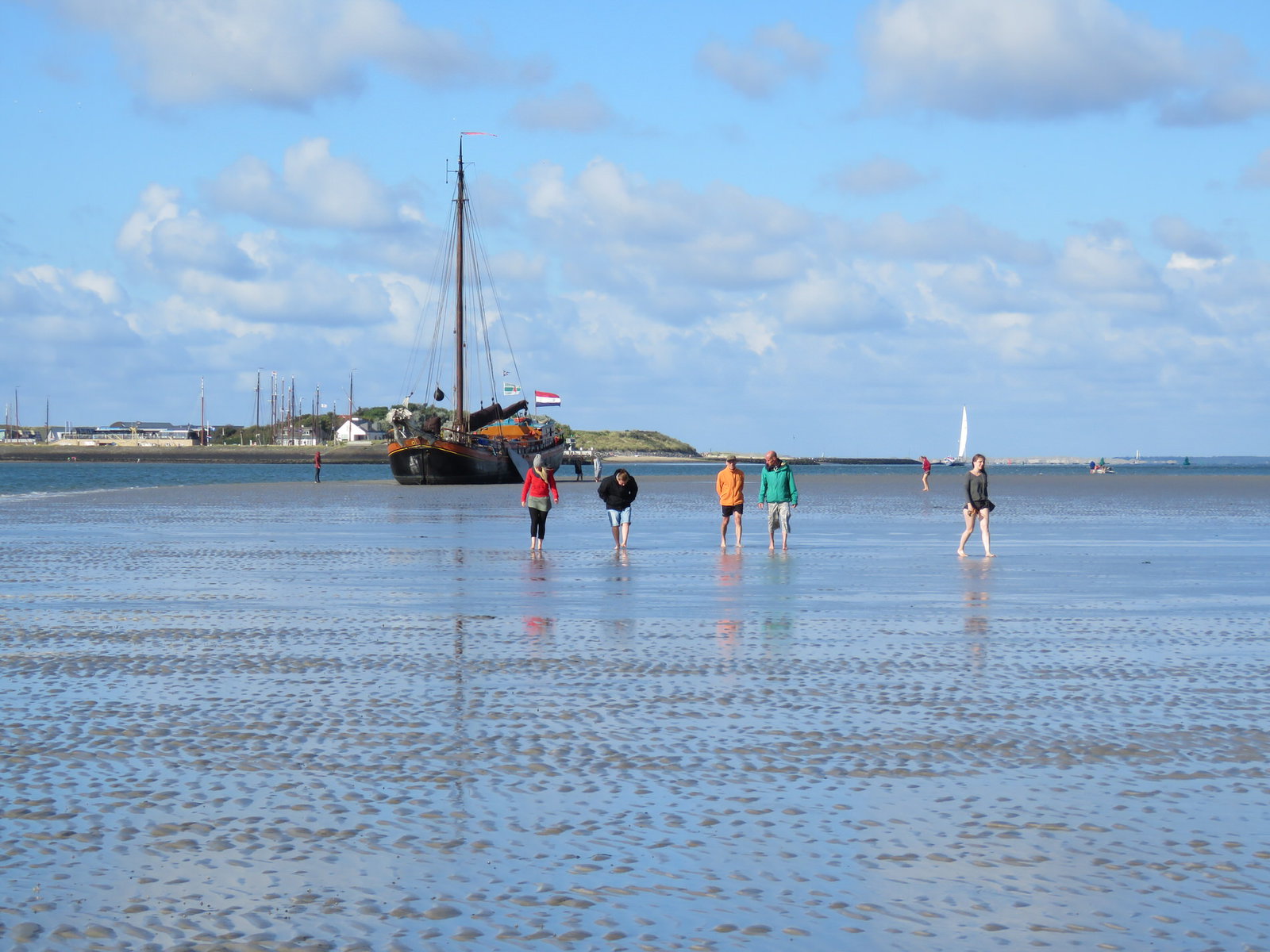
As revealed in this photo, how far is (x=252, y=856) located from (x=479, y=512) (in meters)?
34.6

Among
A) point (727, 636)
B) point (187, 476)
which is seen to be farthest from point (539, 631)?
point (187, 476)

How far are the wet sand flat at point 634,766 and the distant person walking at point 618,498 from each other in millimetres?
6250

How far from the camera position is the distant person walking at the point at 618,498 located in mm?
24312

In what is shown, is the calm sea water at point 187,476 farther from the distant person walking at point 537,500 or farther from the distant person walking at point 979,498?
the distant person walking at point 979,498

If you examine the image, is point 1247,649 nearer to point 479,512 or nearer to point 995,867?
point 995,867

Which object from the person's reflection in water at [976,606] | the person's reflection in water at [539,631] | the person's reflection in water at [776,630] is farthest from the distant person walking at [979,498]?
the person's reflection in water at [539,631]

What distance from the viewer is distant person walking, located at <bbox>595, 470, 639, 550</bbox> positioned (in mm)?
24312

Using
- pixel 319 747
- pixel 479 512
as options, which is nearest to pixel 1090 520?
pixel 479 512

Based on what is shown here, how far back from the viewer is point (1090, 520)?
36.8 meters

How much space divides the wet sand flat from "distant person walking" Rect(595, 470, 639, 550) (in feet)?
20.5

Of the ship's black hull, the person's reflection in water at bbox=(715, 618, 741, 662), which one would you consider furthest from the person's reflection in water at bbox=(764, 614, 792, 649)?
the ship's black hull

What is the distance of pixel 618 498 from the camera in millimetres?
24328

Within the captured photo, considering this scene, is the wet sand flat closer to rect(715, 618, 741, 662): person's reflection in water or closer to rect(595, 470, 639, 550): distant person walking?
rect(715, 618, 741, 662): person's reflection in water

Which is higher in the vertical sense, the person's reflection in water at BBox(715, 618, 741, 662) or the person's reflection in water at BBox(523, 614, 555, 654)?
the person's reflection in water at BBox(715, 618, 741, 662)
